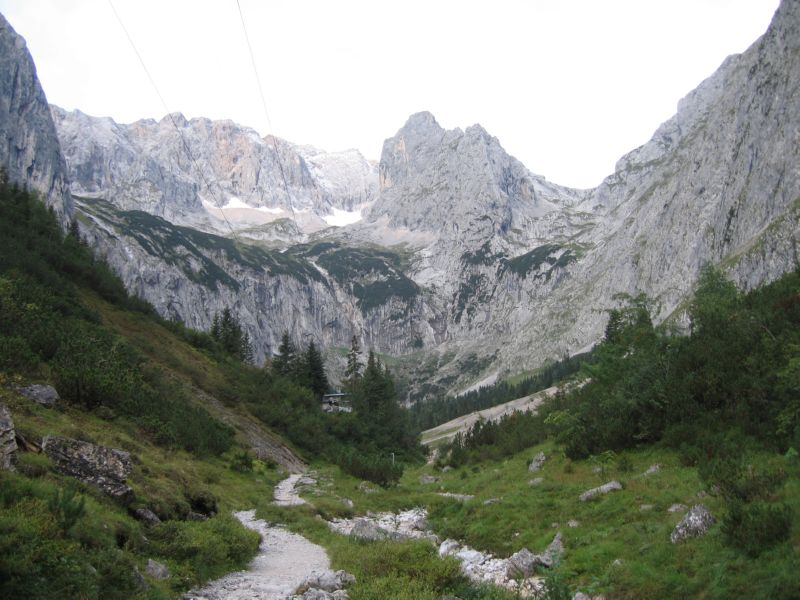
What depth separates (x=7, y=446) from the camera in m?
11.9

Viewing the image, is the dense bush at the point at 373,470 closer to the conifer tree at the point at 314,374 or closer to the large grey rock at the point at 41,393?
the large grey rock at the point at 41,393

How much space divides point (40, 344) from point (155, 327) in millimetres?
32306

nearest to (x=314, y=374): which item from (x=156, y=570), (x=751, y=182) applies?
(x=156, y=570)

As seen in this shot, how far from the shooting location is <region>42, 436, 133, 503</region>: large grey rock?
13.7 m

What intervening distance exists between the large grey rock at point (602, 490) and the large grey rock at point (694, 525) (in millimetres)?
5696

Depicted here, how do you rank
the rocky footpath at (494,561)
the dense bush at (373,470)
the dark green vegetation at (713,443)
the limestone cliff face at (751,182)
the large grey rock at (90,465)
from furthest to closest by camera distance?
the limestone cliff face at (751,182)
the dense bush at (373,470)
the large grey rock at (90,465)
the rocky footpath at (494,561)
the dark green vegetation at (713,443)

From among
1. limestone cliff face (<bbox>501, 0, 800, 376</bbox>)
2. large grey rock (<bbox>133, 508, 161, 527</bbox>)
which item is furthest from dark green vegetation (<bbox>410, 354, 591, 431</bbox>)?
large grey rock (<bbox>133, 508, 161, 527</bbox>)

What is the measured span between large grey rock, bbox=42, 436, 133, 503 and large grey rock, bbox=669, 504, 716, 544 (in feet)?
46.9

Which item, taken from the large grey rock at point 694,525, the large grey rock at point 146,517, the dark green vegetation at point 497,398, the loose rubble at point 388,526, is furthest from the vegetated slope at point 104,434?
the dark green vegetation at point 497,398

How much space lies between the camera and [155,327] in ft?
192

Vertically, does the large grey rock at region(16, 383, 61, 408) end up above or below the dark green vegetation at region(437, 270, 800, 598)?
above

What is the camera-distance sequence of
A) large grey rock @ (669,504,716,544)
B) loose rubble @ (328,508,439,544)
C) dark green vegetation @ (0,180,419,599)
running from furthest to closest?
1. loose rubble @ (328,508,439,544)
2. large grey rock @ (669,504,716,544)
3. dark green vegetation @ (0,180,419,599)

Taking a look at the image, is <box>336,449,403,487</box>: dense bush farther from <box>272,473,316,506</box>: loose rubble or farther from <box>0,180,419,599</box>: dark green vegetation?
<box>272,473,316,506</box>: loose rubble

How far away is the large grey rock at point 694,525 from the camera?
12227 millimetres
